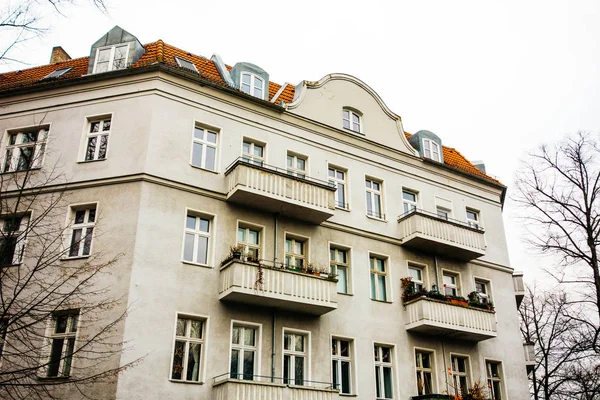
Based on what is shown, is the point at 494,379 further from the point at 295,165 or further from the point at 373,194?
the point at 295,165

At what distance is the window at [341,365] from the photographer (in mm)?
20172

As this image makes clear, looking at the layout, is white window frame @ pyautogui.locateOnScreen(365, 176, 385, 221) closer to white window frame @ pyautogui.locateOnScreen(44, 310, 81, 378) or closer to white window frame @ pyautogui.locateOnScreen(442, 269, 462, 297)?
white window frame @ pyautogui.locateOnScreen(442, 269, 462, 297)

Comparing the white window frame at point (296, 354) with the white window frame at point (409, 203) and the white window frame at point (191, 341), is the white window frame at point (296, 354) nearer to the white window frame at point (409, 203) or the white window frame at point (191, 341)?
the white window frame at point (191, 341)

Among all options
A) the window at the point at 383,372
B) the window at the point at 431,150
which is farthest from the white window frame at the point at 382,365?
the window at the point at 431,150

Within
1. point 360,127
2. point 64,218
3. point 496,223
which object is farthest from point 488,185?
point 64,218

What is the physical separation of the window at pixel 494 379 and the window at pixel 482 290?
2.70 meters

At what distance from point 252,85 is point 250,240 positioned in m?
6.63

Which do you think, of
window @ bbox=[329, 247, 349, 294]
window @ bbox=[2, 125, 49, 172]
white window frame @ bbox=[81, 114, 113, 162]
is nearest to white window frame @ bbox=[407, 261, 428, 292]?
window @ bbox=[329, 247, 349, 294]

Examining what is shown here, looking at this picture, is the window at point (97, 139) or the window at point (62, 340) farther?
the window at point (97, 139)

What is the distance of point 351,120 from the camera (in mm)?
25516

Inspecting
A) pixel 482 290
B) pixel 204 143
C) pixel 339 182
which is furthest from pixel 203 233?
pixel 482 290

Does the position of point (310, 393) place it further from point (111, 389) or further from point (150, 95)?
point (150, 95)

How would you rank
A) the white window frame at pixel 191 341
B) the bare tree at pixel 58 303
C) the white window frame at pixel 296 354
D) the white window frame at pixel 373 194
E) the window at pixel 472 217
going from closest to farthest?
the bare tree at pixel 58 303, the white window frame at pixel 191 341, the white window frame at pixel 296 354, the white window frame at pixel 373 194, the window at pixel 472 217

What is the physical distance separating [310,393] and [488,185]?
15.1 meters
